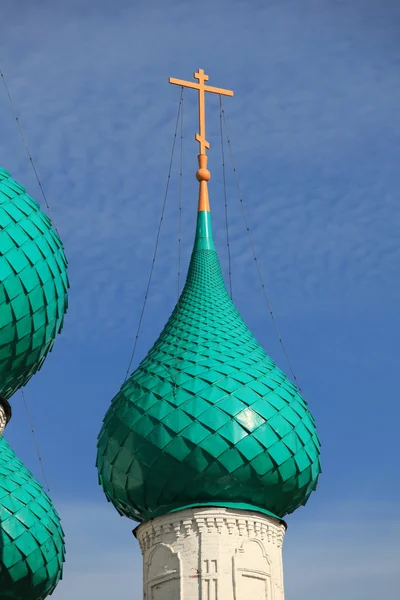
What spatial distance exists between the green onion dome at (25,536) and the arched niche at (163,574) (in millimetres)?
1038

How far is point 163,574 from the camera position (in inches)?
486

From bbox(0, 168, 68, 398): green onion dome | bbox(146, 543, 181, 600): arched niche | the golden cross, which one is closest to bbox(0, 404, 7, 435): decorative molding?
bbox(0, 168, 68, 398): green onion dome

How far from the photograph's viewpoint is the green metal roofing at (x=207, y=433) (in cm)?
1237

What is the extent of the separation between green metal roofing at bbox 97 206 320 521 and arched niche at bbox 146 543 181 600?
42 cm

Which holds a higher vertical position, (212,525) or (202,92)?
(202,92)

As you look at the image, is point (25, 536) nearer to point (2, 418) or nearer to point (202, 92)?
point (2, 418)

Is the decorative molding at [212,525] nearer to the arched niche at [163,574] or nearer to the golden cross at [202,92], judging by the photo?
the arched niche at [163,574]

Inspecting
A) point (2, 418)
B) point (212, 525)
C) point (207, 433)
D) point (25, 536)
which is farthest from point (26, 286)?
point (212, 525)

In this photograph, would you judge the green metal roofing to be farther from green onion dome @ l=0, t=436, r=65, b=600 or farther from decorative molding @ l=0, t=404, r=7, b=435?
decorative molding @ l=0, t=404, r=7, b=435

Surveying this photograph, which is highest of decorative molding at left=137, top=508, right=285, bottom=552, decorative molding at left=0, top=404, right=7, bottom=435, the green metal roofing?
the green metal roofing

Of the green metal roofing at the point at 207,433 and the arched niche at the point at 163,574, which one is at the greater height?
the green metal roofing at the point at 207,433

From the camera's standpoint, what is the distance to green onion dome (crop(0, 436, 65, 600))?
11.3 metres

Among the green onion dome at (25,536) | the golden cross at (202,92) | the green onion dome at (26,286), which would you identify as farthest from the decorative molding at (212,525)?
the golden cross at (202,92)

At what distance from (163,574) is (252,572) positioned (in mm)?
912
